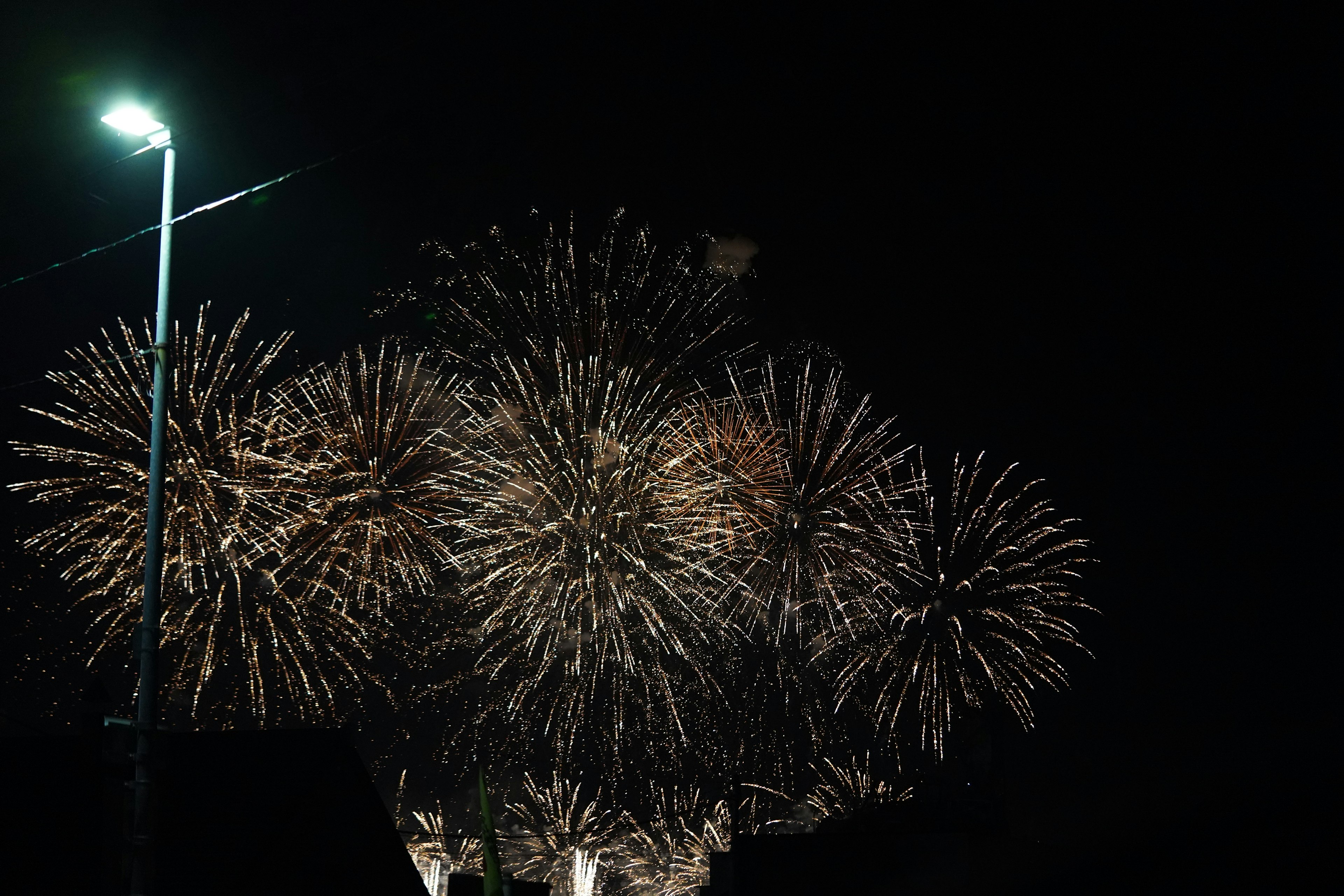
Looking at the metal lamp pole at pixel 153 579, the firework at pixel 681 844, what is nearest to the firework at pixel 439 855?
the firework at pixel 681 844

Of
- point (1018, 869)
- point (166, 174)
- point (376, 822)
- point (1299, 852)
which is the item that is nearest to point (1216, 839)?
point (1299, 852)

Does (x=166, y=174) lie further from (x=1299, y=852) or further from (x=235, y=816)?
(x=1299, y=852)

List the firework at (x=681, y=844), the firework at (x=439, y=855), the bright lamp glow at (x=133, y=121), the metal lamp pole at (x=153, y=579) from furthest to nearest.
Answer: the firework at (x=439, y=855), the firework at (x=681, y=844), the bright lamp glow at (x=133, y=121), the metal lamp pole at (x=153, y=579)

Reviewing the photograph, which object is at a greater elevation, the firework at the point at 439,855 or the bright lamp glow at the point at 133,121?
the bright lamp glow at the point at 133,121

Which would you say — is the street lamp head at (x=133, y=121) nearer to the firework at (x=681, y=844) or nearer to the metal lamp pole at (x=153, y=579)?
the metal lamp pole at (x=153, y=579)

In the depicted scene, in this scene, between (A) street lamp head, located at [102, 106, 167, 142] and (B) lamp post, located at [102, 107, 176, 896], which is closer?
(B) lamp post, located at [102, 107, 176, 896]

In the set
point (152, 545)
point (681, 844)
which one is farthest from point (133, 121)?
point (681, 844)

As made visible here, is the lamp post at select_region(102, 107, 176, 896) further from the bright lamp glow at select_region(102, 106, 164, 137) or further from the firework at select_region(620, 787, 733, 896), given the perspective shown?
the firework at select_region(620, 787, 733, 896)

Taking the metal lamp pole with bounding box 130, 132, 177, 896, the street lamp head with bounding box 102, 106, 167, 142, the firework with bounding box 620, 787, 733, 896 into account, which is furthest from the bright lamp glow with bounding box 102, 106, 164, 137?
the firework with bounding box 620, 787, 733, 896

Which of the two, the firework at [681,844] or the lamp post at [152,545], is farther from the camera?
the firework at [681,844]
